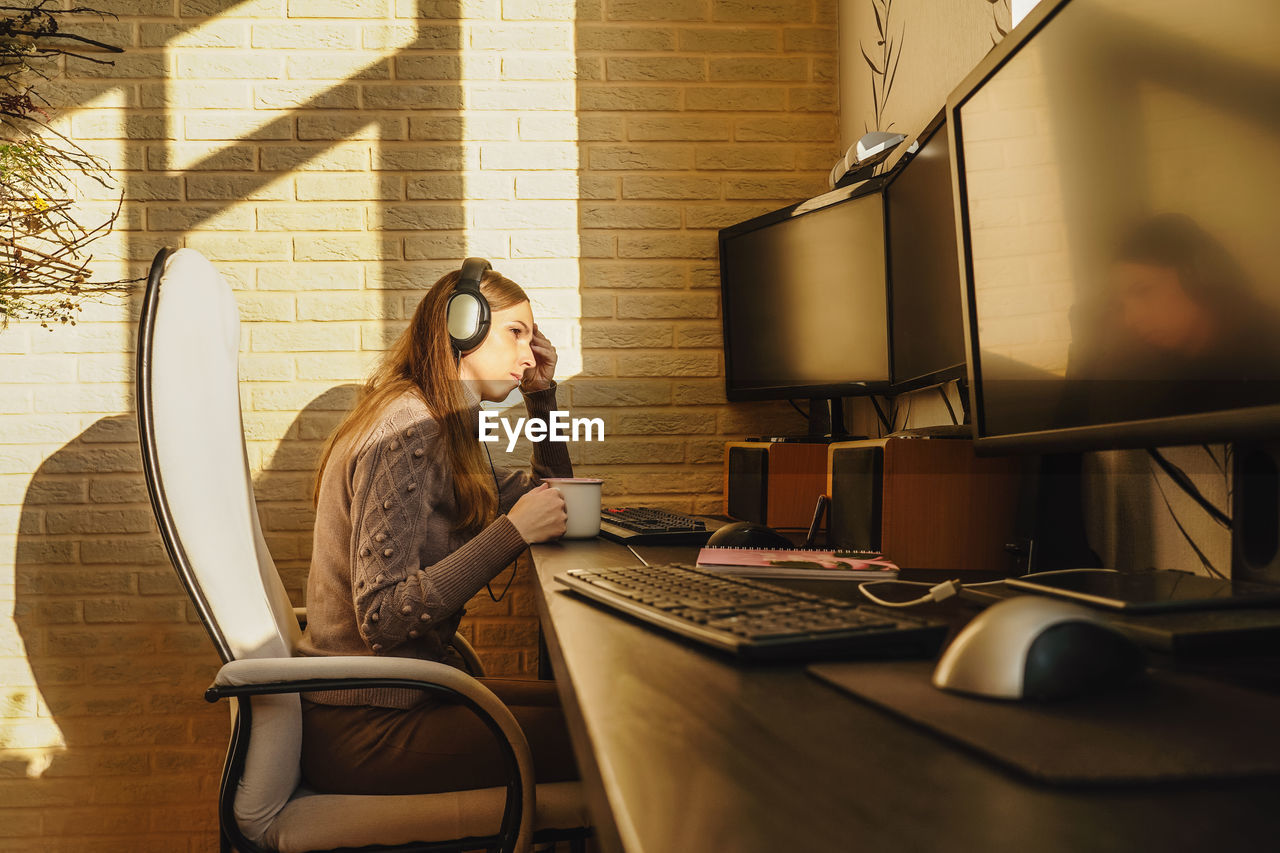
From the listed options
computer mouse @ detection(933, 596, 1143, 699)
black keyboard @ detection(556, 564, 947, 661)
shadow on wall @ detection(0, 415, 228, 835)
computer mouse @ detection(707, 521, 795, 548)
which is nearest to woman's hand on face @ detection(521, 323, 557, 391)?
computer mouse @ detection(707, 521, 795, 548)

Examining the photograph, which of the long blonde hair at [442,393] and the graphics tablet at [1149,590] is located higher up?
the long blonde hair at [442,393]

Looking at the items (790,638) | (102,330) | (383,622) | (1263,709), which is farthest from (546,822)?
(102,330)

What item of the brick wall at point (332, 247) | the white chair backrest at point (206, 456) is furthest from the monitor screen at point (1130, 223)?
the brick wall at point (332, 247)

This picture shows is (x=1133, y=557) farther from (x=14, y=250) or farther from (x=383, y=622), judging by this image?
(x=14, y=250)

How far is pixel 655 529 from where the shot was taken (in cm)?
148

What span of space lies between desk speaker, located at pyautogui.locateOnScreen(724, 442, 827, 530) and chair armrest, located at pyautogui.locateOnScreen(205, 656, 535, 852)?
0.89m

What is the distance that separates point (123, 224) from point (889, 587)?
7.25ft

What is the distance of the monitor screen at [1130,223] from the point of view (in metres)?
0.59

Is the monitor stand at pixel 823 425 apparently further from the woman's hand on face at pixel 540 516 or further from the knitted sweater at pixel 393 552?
the knitted sweater at pixel 393 552

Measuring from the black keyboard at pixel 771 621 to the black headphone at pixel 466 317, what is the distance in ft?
3.00

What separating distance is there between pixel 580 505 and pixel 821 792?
1.13 meters

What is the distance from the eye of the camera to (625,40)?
2324 mm

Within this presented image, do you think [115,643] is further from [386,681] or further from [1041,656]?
[1041,656]

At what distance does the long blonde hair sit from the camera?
141 centimetres
